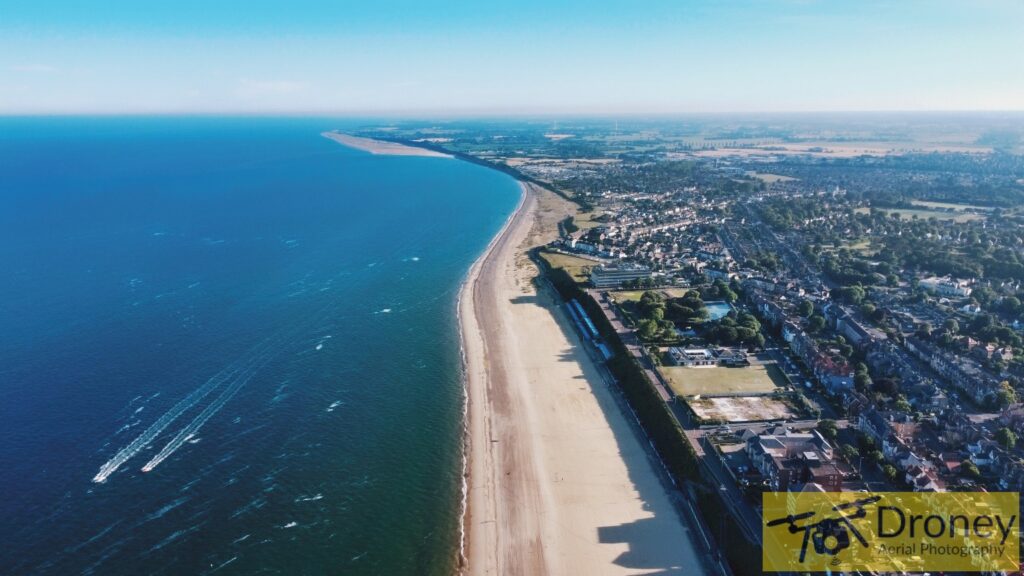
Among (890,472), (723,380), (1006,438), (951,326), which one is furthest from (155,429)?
(951,326)

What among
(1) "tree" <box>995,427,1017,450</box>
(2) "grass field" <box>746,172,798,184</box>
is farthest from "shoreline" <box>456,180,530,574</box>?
(2) "grass field" <box>746,172,798,184</box>

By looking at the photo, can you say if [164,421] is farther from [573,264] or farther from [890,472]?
[573,264]

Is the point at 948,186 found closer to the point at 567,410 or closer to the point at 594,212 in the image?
the point at 594,212

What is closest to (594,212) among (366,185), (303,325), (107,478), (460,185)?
(460,185)

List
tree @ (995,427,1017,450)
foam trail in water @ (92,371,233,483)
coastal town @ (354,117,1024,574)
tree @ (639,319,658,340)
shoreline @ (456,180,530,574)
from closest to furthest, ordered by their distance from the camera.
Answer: shoreline @ (456,180,530,574), coastal town @ (354,117,1024,574), foam trail in water @ (92,371,233,483), tree @ (995,427,1017,450), tree @ (639,319,658,340)

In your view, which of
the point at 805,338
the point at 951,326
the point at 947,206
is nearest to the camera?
the point at 805,338

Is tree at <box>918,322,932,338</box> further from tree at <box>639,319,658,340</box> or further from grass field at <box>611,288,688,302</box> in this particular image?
tree at <box>639,319,658,340</box>
